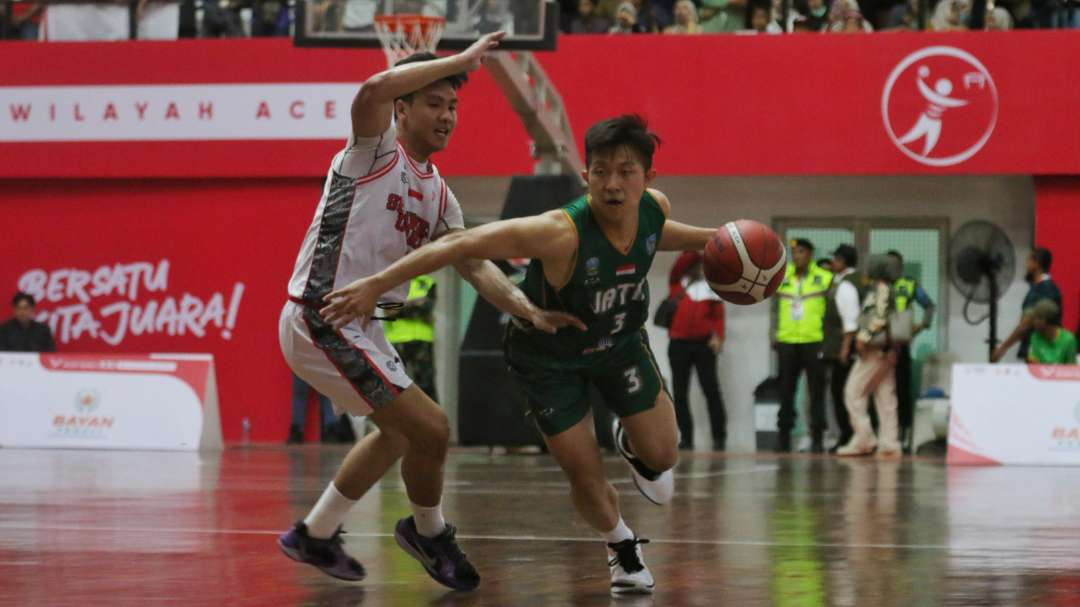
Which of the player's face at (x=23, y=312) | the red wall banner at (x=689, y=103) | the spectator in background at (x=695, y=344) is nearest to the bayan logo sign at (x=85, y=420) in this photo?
the player's face at (x=23, y=312)

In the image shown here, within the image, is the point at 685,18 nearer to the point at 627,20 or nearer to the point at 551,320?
the point at 627,20

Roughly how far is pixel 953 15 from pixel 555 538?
1186 centimetres

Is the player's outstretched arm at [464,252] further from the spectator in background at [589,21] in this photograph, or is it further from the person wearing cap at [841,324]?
the spectator in background at [589,21]

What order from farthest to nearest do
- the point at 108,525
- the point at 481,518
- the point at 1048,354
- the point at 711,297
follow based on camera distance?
the point at 711,297 → the point at 1048,354 → the point at 481,518 → the point at 108,525

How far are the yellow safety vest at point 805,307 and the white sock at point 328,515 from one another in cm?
1158

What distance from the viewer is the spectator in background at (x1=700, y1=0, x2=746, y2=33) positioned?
19.0 metres

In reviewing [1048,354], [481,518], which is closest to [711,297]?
[1048,354]

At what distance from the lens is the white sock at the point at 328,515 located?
6.38 m

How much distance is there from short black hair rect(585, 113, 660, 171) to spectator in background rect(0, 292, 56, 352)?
1434 cm

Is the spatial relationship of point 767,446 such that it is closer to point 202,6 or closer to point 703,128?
point 703,128

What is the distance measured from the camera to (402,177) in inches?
246

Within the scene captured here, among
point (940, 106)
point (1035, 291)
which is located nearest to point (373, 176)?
point (1035, 291)

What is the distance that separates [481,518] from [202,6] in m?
12.0

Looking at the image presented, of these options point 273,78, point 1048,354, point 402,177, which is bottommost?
point 1048,354
